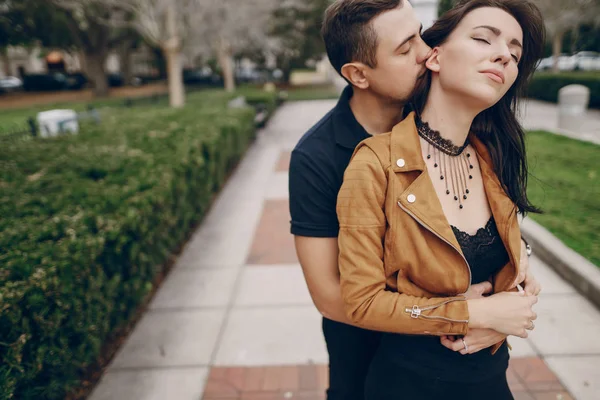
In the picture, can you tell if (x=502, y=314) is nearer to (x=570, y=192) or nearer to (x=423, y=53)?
(x=423, y=53)

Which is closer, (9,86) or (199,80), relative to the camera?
(9,86)

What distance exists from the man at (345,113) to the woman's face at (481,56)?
0.35 ft

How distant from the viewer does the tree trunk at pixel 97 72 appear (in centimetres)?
2878

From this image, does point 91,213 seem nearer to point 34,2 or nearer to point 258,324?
point 258,324

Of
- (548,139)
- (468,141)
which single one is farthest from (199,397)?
(548,139)

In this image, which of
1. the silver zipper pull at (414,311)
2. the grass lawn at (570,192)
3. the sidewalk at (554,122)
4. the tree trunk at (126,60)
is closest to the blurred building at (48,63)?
the tree trunk at (126,60)

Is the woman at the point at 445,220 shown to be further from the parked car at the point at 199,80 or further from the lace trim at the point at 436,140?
the parked car at the point at 199,80

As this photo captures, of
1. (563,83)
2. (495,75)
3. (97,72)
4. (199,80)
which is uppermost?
(495,75)

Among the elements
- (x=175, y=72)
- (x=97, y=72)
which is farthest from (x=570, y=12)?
(x=97, y=72)

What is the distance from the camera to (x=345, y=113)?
1.59 m

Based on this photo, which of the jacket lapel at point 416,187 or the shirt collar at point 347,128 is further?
the shirt collar at point 347,128

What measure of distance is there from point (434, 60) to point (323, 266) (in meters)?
0.74

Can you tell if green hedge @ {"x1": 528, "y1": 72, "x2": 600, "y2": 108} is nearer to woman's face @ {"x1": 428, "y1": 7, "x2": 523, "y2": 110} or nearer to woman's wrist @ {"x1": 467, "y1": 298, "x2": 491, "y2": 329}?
woman's face @ {"x1": 428, "y1": 7, "x2": 523, "y2": 110}

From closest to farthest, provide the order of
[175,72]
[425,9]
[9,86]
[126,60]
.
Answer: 1. [425,9]
2. [175,72]
3. [126,60]
4. [9,86]
